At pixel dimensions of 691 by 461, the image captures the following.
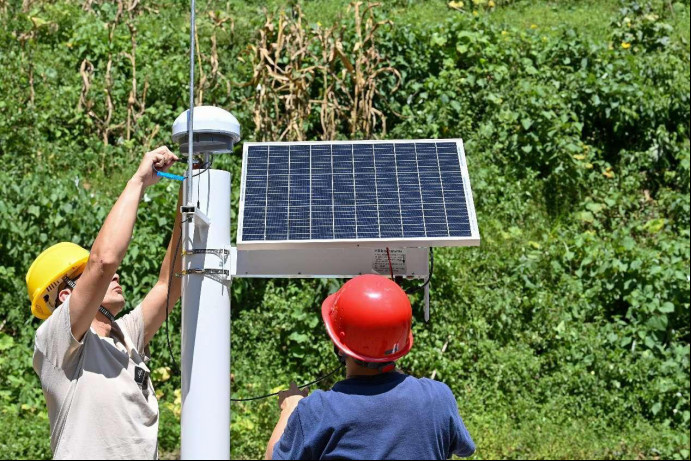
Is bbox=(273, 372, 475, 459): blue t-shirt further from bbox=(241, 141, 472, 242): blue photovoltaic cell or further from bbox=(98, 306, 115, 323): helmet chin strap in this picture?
bbox=(98, 306, 115, 323): helmet chin strap

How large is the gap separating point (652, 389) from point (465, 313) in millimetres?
1589

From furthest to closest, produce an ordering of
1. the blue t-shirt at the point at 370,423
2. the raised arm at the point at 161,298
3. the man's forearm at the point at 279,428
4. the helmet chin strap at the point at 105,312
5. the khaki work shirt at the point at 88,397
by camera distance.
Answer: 1. the raised arm at the point at 161,298
2. the helmet chin strap at the point at 105,312
3. the khaki work shirt at the point at 88,397
4. the man's forearm at the point at 279,428
5. the blue t-shirt at the point at 370,423

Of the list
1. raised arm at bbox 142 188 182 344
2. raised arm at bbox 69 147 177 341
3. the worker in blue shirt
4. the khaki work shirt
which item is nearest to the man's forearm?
the worker in blue shirt

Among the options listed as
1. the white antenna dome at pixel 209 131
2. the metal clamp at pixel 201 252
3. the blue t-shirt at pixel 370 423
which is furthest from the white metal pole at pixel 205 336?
the blue t-shirt at pixel 370 423

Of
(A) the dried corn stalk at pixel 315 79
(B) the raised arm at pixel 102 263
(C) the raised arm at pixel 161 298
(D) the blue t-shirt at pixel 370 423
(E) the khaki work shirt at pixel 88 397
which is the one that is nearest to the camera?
(D) the blue t-shirt at pixel 370 423

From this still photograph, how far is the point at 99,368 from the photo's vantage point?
3582 mm

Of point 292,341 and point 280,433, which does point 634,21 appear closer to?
point 292,341

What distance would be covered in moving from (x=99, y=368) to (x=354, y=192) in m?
1.27

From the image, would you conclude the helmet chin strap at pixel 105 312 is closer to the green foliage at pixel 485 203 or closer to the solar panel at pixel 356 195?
the solar panel at pixel 356 195

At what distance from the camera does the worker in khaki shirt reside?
3.40 m

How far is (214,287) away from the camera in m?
3.60

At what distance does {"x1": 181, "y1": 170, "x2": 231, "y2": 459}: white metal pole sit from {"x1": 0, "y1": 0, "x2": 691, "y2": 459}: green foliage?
337 cm

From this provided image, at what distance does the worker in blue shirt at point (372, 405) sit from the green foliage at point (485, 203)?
12.4 ft

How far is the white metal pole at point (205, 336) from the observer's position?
353cm
